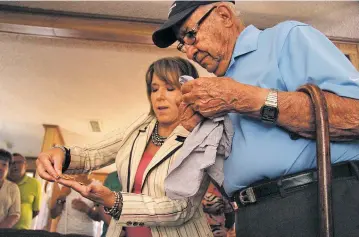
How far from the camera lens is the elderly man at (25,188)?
268 centimetres

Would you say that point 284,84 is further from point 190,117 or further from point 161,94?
point 161,94

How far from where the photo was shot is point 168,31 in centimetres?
104

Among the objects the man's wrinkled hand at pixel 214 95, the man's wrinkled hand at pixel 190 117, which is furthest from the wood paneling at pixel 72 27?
the man's wrinkled hand at pixel 214 95

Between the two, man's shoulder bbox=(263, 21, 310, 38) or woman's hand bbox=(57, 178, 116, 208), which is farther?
woman's hand bbox=(57, 178, 116, 208)

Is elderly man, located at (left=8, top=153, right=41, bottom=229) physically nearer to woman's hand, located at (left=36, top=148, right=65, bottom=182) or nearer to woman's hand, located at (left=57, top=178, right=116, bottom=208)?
woman's hand, located at (left=36, top=148, right=65, bottom=182)

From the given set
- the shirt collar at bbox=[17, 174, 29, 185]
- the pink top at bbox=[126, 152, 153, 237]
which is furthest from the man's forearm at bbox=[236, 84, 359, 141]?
the shirt collar at bbox=[17, 174, 29, 185]

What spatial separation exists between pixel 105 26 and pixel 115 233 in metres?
1.40

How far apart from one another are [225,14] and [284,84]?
29cm

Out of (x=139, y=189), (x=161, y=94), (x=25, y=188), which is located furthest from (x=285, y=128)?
(x=25, y=188)

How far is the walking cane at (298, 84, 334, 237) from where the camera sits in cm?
59

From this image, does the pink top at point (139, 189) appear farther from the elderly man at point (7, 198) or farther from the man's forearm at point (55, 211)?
the elderly man at point (7, 198)

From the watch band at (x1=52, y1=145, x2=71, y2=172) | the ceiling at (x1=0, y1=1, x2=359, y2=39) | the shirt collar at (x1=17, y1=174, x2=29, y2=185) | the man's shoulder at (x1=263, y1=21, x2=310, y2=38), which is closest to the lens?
the man's shoulder at (x1=263, y1=21, x2=310, y2=38)

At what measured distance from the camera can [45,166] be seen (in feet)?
3.40

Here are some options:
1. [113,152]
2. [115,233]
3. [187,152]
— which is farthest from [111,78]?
[187,152]
